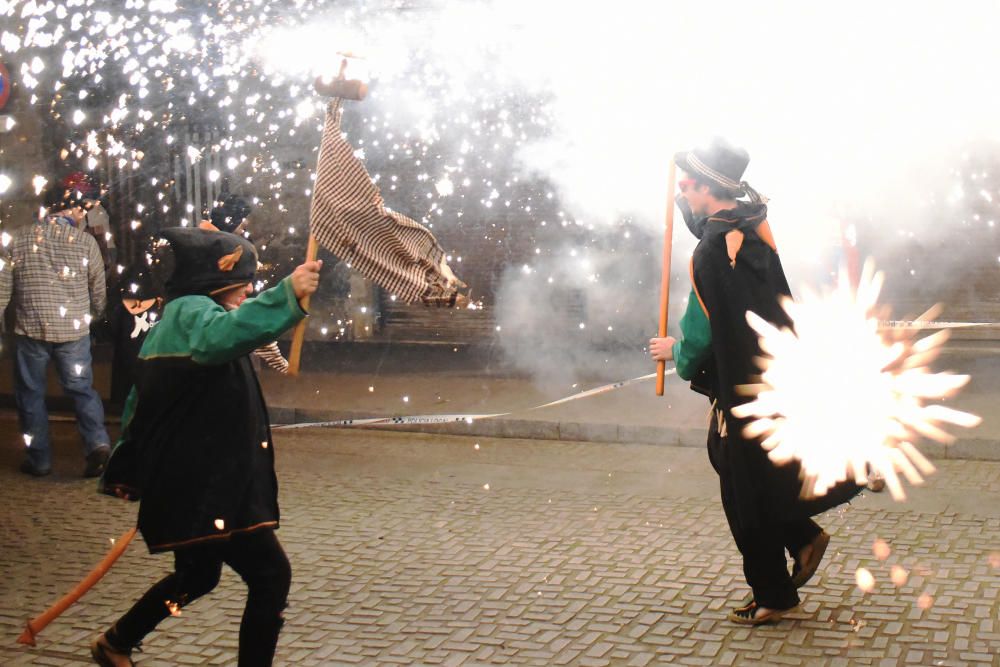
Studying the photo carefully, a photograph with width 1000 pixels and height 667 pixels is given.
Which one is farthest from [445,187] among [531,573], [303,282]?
[303,282]

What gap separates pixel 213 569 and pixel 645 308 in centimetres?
782

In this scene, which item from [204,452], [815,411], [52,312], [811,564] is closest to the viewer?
[204,452]

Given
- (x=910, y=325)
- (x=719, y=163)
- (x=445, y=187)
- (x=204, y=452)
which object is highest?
(x=445, y=187)

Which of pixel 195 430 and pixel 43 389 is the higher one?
pixel 195 430

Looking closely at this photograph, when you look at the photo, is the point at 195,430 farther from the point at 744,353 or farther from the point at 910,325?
the point at 910,325

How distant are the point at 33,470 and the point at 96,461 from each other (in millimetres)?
484

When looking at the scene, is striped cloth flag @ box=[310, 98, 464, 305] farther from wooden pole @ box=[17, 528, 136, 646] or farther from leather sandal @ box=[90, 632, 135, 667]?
leather sandal @ box=[90, 632, 135, 667]

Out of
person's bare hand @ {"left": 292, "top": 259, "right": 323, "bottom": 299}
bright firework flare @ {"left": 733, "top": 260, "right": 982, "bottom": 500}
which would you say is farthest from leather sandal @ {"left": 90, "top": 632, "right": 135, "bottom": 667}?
bright firework flare @ {"left": 733, "top": 260, "right": 982, "bottom": 500}

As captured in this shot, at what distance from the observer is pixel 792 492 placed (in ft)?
13.1

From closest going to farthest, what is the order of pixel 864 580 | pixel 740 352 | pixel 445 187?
pixel 740 352, pixel 864 580, pixel 445 187

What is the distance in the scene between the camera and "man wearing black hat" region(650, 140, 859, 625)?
13.0 feet

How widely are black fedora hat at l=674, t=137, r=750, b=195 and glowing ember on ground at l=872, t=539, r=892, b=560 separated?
1802mm

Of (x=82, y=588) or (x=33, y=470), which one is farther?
(x=33, y=470)

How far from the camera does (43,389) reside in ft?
23.5
